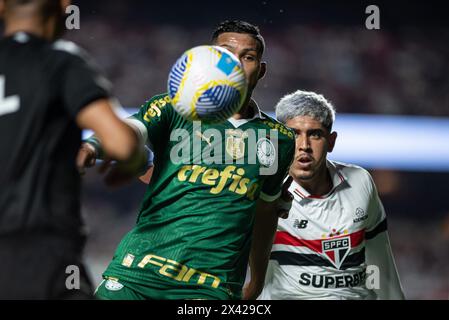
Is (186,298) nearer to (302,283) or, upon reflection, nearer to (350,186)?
(302,283)

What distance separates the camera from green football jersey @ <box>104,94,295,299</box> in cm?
405

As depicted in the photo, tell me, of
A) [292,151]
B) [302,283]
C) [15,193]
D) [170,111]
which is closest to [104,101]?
[15,193]

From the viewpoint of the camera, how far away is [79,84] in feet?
8.57

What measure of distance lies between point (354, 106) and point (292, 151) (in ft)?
21.5

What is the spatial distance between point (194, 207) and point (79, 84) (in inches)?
63.3

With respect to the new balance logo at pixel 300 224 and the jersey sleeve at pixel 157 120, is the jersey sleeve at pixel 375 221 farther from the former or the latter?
the jersey sleeve at pixel 157 120

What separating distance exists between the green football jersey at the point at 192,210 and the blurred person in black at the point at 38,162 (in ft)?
4.45

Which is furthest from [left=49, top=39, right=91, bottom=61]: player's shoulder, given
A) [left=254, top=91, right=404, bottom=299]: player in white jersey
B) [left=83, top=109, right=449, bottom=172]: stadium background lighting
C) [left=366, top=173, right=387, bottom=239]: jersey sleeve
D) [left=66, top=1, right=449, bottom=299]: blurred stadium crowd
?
[left=66, top=1, right=449, bottom=299]: blurred stadium crowd

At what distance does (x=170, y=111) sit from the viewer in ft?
13.7

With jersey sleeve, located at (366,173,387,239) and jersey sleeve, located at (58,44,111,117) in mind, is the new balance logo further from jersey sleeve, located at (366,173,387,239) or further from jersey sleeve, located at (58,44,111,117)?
jersey sleeve, located at (58,44,111,117)

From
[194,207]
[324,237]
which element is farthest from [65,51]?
[324,237]

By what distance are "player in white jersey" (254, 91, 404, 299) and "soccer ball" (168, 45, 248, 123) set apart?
1948mm

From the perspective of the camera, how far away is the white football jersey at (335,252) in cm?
553

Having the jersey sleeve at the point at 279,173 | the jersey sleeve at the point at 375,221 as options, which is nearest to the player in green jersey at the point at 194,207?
the jersey sleeve at the point at 279,173
